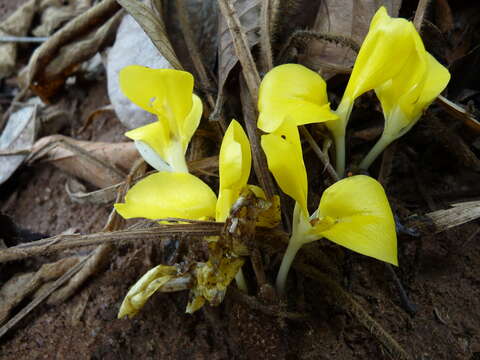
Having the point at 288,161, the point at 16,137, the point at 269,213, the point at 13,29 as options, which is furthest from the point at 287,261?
the point at 13,29

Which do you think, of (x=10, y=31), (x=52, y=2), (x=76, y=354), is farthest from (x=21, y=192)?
(x=52, y=2)

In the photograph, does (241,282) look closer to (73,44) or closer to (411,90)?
(411,90)

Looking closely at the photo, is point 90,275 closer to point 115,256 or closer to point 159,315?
point 115,256

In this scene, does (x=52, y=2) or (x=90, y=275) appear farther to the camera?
(x=52, y=2)

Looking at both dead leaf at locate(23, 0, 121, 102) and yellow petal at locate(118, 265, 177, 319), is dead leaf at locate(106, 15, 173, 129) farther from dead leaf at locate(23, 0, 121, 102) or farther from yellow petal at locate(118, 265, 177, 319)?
yellow petal at locate(118, 265, 177, 319)

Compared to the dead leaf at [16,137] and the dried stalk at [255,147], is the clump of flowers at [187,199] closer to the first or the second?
the dried stalk at [255,147]

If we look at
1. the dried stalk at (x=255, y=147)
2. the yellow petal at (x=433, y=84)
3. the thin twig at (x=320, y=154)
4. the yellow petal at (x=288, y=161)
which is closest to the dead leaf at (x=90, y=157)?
the dried stalk at (x=255, y=147)
